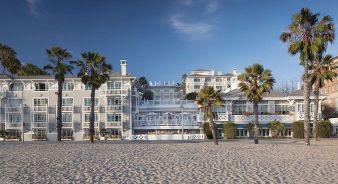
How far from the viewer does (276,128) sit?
6412 centimetres

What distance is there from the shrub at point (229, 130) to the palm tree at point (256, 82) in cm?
1806

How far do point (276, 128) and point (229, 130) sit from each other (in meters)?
6.92

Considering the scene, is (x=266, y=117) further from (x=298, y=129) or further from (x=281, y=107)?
(x=298, y=129)

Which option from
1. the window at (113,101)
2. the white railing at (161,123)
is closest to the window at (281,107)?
the white railing at (161,123)

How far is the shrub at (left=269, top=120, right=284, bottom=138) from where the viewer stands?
210ft

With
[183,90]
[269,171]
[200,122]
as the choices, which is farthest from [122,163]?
[183,90]

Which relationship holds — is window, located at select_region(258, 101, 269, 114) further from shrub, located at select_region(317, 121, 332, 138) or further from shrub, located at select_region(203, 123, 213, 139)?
shrub, located at select_region(203, 123, 213, 139)

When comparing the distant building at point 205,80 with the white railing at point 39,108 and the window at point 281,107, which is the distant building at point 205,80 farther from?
the white railing at point 39,108

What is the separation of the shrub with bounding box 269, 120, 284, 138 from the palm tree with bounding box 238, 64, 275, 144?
20.3 meters

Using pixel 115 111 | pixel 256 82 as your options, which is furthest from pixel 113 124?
pixel 256 82

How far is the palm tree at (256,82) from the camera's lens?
4453 centimetres

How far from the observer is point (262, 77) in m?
45.1

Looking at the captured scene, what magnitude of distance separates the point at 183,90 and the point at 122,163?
122980 mm

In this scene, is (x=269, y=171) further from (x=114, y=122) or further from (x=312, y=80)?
(x=114, y=122)
